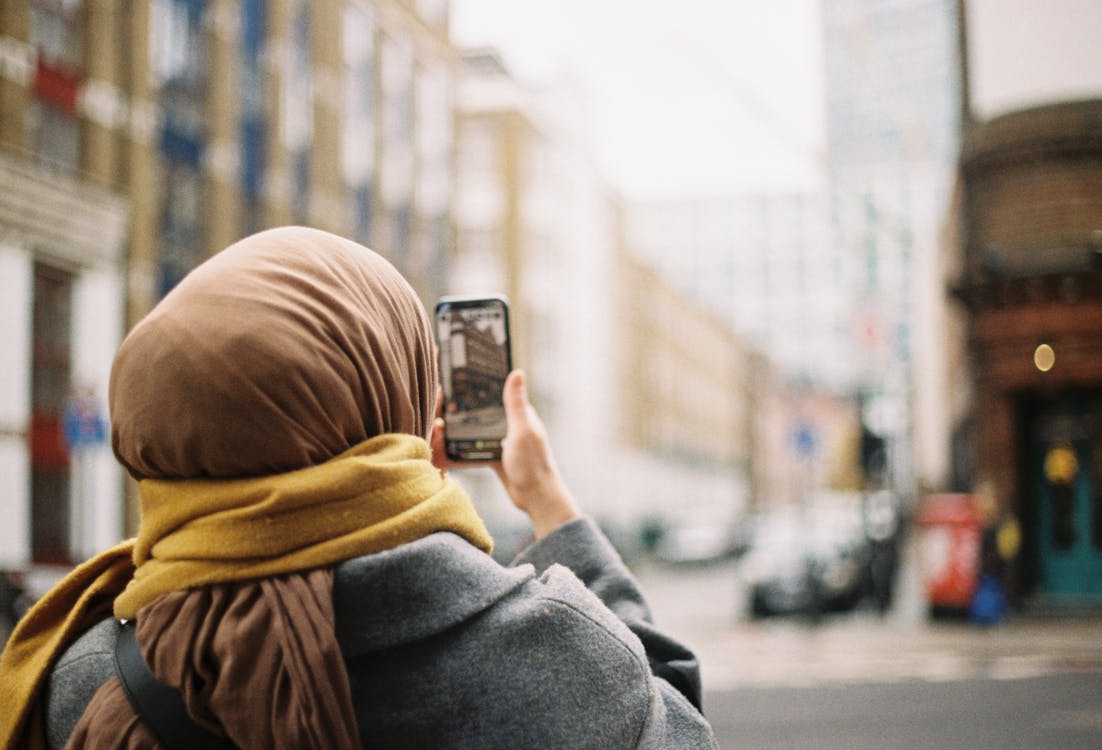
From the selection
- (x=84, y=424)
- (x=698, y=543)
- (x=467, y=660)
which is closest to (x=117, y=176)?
(x=84, y=424)

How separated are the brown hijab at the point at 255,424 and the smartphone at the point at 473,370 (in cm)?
56

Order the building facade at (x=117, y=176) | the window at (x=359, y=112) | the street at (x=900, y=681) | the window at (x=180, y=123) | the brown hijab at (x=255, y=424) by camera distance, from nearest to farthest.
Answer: the brown hijab at (x=255, y=424) → the street at (x=900, y=681) → the building facade at (x=117, y=176) → the window at (x=180, y=123) → the window at (x=359, y=112)

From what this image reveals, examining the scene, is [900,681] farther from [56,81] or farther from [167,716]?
[56,81]

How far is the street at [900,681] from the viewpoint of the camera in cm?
984

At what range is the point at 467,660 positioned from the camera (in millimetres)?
1346

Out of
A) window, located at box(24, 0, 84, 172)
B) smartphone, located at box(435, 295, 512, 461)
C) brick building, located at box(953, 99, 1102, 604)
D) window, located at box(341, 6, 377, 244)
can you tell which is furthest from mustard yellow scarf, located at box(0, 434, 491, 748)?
window, located at box(341, 6, 377, 244)

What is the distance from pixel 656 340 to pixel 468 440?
3012 inches

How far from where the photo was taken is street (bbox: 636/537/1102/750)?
984 cm

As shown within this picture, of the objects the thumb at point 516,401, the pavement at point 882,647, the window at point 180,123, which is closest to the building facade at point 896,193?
the pavement at point 882,647

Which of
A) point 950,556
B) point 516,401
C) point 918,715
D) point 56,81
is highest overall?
point 56,81

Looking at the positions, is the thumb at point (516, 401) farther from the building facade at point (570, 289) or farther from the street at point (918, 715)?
the building facade at point (570, 289)

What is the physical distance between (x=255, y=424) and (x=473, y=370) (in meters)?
0.75

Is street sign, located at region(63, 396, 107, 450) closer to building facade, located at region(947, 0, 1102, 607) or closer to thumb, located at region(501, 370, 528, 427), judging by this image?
building facade, located at region(947, 0, 1102, 607)

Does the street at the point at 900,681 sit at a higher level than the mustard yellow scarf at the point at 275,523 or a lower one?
lower
